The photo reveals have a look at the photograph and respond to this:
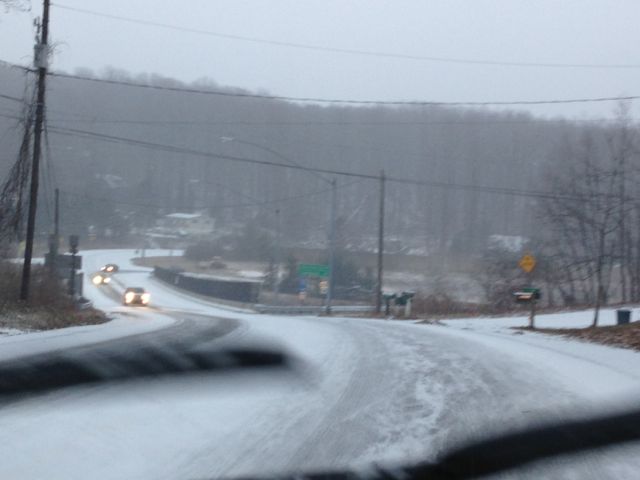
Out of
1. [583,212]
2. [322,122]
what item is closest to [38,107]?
[583,212]

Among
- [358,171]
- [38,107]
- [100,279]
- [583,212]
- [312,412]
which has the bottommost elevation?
[100,279]

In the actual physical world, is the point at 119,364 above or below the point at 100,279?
above

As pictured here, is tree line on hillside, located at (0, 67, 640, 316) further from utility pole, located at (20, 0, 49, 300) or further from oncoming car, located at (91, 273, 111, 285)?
utility pole, located at (20, 0, 49, 300)

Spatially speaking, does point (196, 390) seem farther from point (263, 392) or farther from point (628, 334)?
point (628, 334)

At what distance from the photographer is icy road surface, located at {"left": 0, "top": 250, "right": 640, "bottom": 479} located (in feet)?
24.1

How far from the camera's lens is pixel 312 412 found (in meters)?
9.77

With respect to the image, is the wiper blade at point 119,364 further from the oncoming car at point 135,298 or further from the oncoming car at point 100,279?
the oncoming car at point 100,279

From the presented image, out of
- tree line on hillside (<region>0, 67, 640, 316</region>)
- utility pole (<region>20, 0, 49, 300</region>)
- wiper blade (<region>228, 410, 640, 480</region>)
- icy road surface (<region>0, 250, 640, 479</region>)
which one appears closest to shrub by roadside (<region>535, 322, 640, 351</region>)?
icy road surface (<region>0, 250, 640, 479</region>)

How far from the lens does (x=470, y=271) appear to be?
65125 mm

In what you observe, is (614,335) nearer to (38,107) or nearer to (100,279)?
(38,107)

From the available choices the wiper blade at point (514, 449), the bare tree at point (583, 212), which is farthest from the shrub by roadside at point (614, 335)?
the bare tree at point (583, 212)

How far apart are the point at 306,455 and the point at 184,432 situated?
54.9 inches

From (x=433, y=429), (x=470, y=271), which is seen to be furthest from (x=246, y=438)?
(x=470, y=271)

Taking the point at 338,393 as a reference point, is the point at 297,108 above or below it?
above
